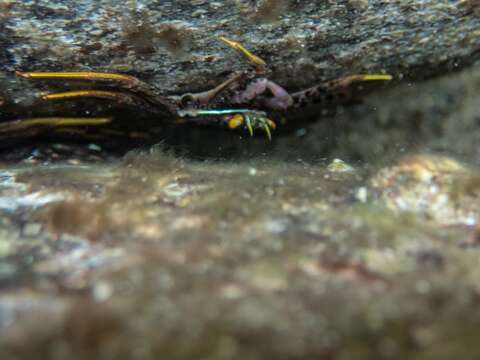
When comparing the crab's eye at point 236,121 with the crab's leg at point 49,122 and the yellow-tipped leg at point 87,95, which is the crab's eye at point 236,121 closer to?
the yellow-tipped leg at point 87,95

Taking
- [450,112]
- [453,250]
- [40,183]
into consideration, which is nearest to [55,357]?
[40,183]

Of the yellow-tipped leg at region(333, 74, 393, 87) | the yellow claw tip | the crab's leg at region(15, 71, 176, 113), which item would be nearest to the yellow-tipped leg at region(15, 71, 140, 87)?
the crab's leg at region(15, 71, 176, 113)

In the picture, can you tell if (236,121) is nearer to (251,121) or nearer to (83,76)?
(251,121)

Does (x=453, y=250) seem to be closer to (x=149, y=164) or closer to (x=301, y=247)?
(x=301, y=247)

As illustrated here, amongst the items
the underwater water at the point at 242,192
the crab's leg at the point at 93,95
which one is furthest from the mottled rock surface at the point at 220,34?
the crab's leg at the point at 93,95

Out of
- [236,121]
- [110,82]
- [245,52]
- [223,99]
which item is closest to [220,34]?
[245,52]

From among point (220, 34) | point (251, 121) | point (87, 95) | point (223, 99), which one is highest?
point (220, 34)
